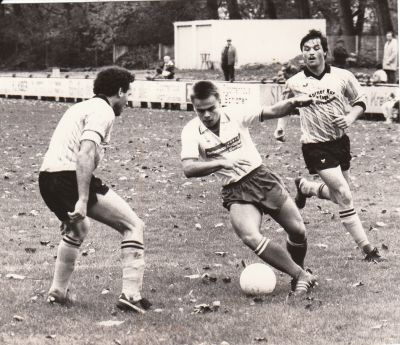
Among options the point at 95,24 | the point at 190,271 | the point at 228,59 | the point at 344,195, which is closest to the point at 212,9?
the point at 95,24

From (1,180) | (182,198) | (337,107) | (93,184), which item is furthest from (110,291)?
(1,180)

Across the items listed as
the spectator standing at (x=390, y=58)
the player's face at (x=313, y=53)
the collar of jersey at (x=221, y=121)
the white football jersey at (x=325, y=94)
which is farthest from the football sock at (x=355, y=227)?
the spectator standing at (x=390, y=58)

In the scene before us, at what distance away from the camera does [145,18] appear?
65.9 metres

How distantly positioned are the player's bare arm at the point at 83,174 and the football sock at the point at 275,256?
1.51m

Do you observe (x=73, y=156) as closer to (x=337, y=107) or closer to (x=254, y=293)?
(x=254, y=293)

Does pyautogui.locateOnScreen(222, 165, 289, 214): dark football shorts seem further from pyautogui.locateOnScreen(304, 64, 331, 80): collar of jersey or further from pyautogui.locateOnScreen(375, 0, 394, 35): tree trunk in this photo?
pyautogui.locateOnScreen(375, 0, 394, 35): tree trunk

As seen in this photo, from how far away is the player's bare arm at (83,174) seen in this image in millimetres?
6824

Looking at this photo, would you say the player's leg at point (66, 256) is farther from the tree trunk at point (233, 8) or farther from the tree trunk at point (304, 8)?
the tree trunk at point (233, 8)

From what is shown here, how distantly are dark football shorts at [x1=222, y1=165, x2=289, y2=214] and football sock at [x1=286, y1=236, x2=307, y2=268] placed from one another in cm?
55

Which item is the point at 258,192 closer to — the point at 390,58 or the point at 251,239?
the point at 251,239

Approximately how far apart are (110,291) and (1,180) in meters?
7.51

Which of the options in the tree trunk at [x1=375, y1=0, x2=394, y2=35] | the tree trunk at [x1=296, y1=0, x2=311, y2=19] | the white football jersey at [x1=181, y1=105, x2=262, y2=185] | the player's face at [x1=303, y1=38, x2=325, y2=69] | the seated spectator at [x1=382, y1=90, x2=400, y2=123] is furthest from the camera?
the tree trunk at [x1=296, y1=0, x2=311, y2=19]

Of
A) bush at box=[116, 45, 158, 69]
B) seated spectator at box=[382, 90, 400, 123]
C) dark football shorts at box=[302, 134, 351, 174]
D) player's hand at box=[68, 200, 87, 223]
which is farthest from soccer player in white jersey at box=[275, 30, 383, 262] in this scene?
bush at box=[116, 45, 158, 69]

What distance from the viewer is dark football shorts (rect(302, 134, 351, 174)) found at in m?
9.15
